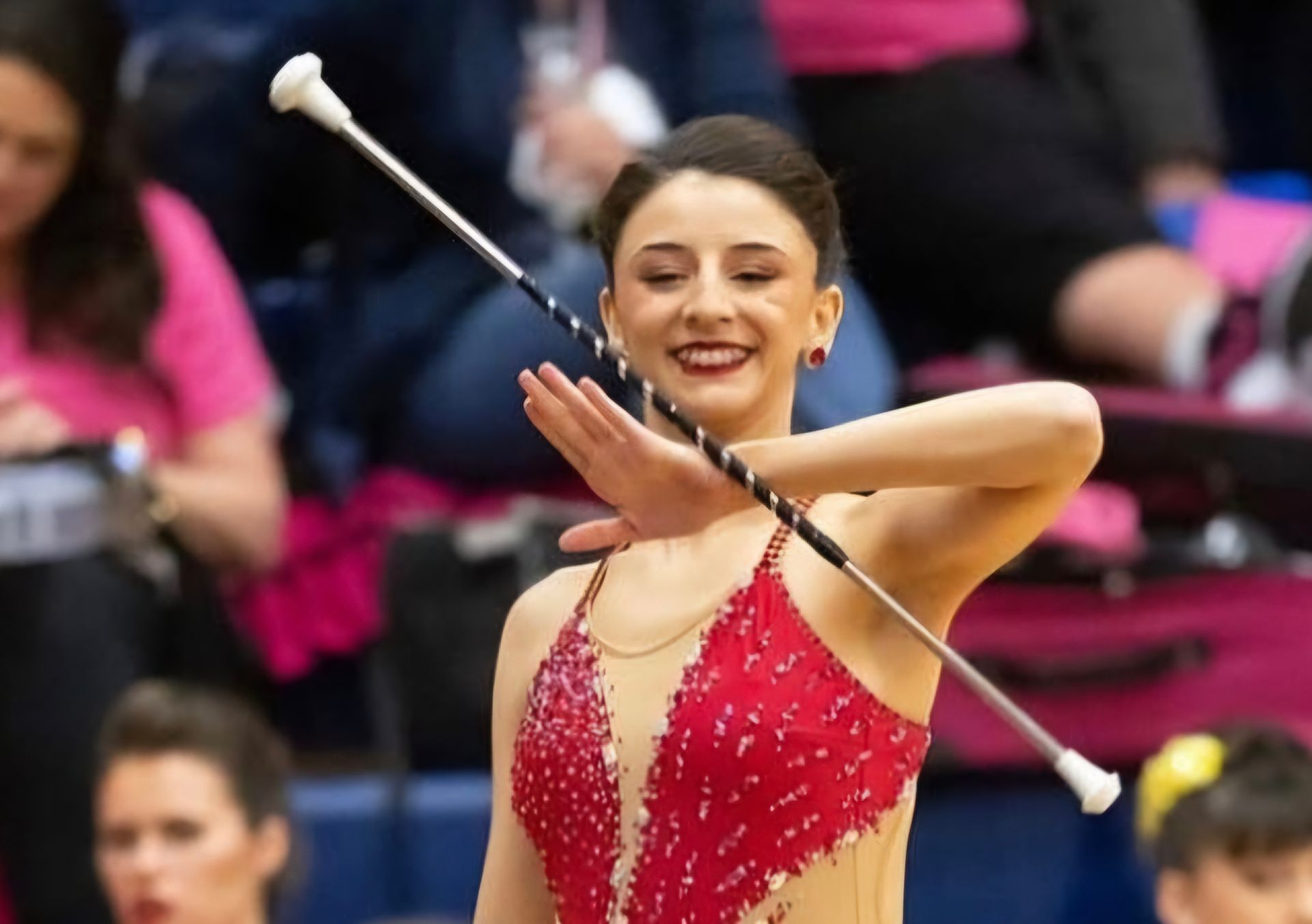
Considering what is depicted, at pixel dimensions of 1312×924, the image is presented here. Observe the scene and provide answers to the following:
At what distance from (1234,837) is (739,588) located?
3.22 feet

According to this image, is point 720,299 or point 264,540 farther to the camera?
point 264,540

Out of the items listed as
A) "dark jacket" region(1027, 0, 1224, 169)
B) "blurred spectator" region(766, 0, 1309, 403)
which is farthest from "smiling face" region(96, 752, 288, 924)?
"dark jacket" region(1027, 0, 1224, 169)

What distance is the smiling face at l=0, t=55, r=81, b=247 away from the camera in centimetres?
255

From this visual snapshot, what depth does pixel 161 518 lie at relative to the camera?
8.63ft

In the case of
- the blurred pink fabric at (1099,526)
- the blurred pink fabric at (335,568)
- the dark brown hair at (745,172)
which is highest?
the dark brown hair at (745,172)

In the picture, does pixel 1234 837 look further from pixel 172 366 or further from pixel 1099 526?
pixel 172 366

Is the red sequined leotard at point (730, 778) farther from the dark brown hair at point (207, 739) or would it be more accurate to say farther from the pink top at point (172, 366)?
the pink top at point (172, 366)

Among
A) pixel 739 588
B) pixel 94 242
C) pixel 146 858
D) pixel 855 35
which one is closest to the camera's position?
pixel 739 588

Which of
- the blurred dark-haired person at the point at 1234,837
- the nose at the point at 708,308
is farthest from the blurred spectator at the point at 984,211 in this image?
the nose at the point at 708,308

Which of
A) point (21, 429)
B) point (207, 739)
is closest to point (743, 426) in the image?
point (207, 739)

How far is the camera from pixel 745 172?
1701 millimetres

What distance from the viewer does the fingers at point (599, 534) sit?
1.61 meters

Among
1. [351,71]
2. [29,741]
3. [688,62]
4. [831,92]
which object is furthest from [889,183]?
[29,741]

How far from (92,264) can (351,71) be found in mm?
307
